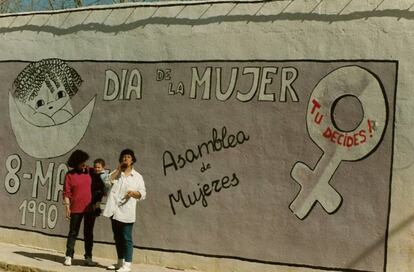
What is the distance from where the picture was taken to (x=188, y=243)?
1007cm

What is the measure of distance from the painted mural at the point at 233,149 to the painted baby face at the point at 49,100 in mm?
24

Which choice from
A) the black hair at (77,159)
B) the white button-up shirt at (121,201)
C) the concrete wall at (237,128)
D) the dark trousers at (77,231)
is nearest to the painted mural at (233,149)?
the concrete wall at (237,128)

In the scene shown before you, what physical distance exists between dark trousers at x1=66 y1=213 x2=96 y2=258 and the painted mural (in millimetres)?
471

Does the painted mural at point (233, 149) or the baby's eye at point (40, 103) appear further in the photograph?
the baby's eye at point (40, 103)

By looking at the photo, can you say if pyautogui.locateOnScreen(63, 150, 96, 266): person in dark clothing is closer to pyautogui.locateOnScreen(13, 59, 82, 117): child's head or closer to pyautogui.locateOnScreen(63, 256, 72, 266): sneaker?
pyautogui.locateOnScreen(63, 256, 72, 266): sneaker

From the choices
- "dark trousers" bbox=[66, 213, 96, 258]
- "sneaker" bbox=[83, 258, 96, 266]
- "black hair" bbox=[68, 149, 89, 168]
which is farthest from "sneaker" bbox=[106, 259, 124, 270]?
"black hair" bbox=[68, 149, 89, 168]

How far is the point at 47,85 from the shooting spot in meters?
11.7

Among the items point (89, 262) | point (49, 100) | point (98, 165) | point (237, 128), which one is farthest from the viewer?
point (49, 100)

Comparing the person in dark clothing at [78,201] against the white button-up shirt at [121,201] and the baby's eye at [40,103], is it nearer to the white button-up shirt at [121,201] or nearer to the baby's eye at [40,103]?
the white button-up shirt at [121,201]

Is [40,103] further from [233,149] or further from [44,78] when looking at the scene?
[233,149]

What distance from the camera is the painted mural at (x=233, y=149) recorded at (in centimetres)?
888

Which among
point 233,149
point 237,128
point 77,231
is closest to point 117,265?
point 77,231

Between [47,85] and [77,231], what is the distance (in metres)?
2.62

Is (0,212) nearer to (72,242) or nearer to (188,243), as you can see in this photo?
(72,242)
